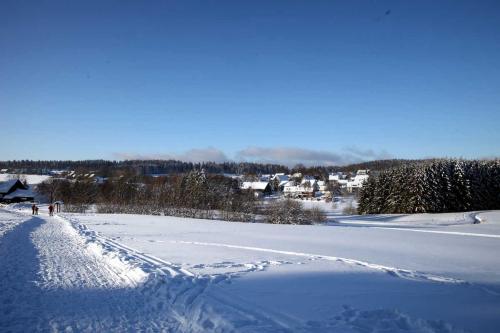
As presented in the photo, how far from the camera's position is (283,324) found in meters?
6.02

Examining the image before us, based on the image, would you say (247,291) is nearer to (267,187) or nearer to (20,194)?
(20,194)

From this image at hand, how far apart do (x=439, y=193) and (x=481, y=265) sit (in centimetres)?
4939

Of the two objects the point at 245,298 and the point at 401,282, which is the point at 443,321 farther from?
the point at 245,298

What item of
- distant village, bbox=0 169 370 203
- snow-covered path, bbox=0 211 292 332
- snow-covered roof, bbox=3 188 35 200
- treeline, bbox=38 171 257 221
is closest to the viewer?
snow-covered path, bbox=0 211 292 332

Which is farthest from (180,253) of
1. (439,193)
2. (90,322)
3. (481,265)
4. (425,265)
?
(439,193)

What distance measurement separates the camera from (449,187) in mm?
55781

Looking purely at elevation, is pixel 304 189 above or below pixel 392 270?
below

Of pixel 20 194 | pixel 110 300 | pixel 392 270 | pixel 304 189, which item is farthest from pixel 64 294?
pixel 304 189

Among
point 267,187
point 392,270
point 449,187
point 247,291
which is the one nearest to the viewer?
point 247,291

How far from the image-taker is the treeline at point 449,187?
5569cm

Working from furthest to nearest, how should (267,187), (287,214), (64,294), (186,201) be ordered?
(267,187), (186,201), (287,214), (64,294)

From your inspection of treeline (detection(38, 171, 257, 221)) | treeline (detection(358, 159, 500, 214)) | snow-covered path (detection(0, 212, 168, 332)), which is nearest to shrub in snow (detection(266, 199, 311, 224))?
treeline (detection(38, 171, 257, 221))

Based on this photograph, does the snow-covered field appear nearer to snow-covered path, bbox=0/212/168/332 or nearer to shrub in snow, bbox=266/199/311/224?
snow-covered path, bbox=0/212/168/332

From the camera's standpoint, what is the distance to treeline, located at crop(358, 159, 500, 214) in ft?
183
